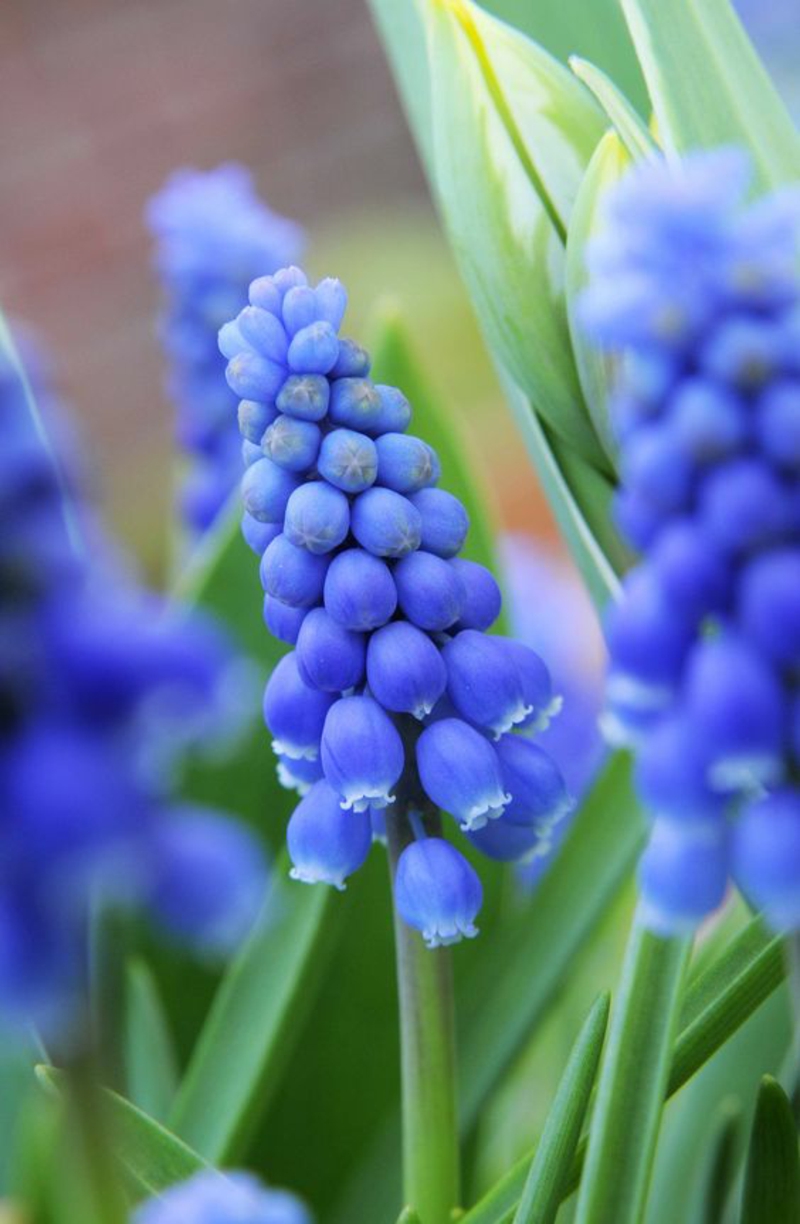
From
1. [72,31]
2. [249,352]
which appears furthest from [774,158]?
[72,31]

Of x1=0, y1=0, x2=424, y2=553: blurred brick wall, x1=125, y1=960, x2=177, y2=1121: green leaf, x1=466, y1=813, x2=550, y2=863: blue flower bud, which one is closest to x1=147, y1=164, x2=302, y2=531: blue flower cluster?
x1=125, y1=960, x2=177, y2=1121: green leaf

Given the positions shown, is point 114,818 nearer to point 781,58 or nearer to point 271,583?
point 271,583

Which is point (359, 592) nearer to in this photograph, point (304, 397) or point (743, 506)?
point (304, 397)

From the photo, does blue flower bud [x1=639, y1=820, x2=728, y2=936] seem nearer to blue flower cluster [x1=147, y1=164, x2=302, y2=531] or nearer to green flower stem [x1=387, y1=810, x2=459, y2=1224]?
green flower stem [x1=387, y1=810, x2=459, y2=1224]

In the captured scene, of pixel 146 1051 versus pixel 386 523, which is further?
pixel 146 1051

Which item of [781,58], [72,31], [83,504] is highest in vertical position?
[72,31]

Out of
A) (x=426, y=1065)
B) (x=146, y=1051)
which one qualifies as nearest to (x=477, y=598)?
(x=426, y=1065)
